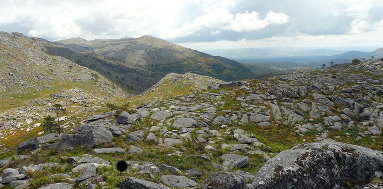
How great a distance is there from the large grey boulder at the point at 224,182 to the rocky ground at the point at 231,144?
0.05 m

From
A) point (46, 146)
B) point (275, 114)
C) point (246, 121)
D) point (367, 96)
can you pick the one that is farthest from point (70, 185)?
point (367, 96)

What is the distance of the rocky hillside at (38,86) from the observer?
8320cm

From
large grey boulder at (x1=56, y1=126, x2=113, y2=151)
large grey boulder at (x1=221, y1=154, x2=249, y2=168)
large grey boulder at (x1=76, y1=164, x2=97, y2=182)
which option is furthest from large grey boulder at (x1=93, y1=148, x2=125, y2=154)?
large grey boulder at (x1=221, y1=154, x2=249, y2=168)

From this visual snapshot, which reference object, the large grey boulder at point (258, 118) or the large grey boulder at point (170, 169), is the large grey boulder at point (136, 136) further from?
the large grey boulder at point (258, 118)

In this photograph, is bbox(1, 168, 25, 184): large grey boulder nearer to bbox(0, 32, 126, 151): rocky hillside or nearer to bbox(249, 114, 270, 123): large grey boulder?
bbox(249, 114, 270, 123): large grey boulder

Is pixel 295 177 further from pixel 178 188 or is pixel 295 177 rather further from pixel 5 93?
pixel 5 93

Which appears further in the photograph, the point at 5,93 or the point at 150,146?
the point at 5,93

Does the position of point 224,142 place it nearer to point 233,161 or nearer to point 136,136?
point 233,161

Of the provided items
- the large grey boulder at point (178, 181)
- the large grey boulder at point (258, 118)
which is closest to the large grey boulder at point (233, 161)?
the large grey boulder at point (178, 181)

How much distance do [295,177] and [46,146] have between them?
83.3 feet

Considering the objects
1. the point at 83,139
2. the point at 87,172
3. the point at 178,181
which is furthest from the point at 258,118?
the point at 87,172

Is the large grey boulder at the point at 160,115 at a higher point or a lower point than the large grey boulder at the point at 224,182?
lower

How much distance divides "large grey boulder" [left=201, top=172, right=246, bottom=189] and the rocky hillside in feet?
219

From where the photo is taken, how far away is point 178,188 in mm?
15875
